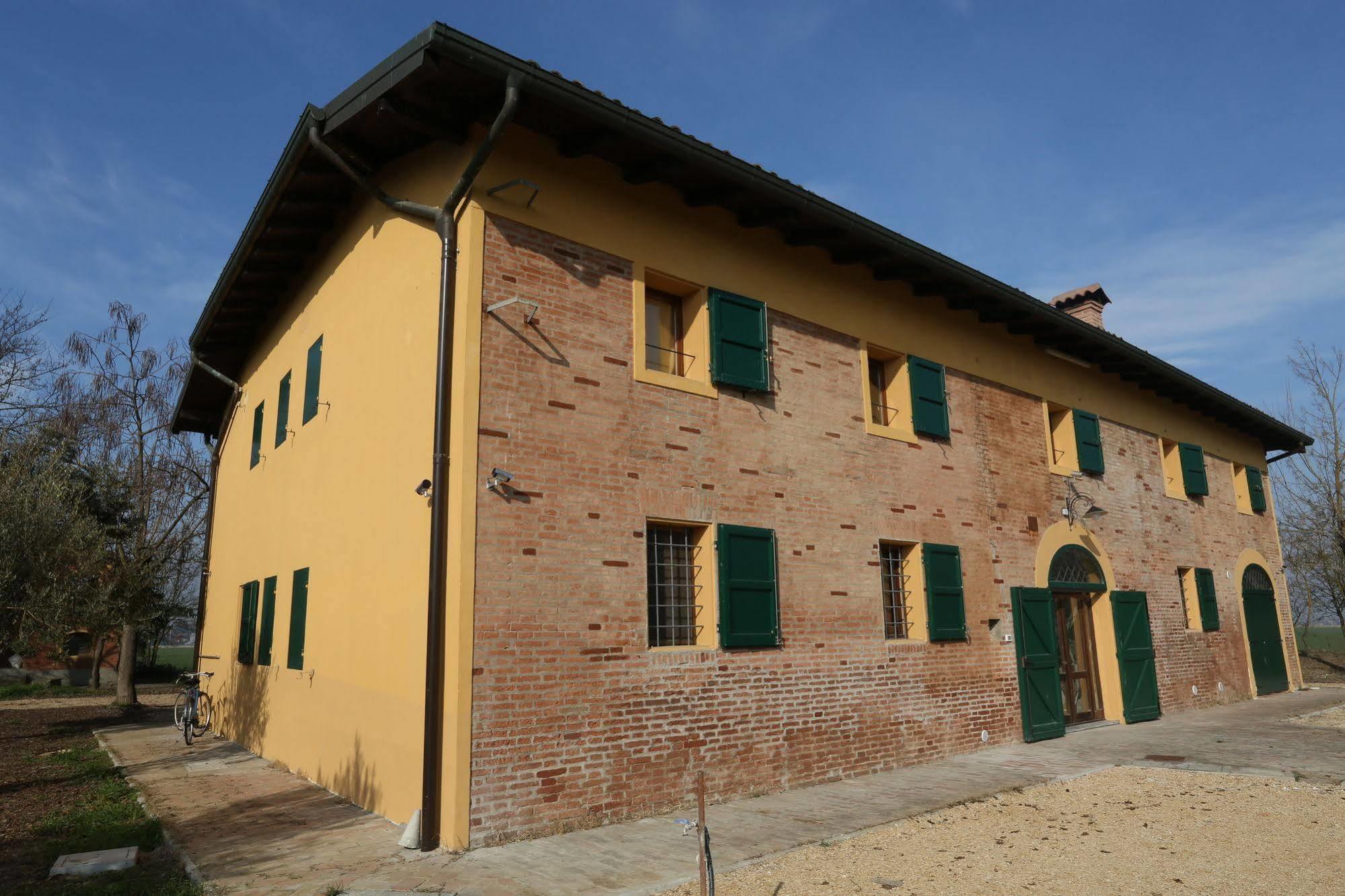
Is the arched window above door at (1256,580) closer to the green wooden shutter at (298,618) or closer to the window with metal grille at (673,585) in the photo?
the window with metal grille at (673,585)

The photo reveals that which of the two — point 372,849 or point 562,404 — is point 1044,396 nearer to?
point 562,404

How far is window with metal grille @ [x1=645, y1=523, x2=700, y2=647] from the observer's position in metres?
7.42

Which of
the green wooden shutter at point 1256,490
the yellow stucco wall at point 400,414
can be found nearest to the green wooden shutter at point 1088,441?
the yellow stucco wall at point 400,414

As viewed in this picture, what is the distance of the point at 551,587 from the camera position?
258 inches

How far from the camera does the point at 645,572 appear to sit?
23.5 feet

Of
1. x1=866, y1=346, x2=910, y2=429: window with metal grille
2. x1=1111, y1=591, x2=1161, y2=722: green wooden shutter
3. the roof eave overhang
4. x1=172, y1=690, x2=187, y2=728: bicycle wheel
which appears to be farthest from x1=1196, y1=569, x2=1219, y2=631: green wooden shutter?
x1=172, y1=690, x2=187, y2=728: bicycle wheel

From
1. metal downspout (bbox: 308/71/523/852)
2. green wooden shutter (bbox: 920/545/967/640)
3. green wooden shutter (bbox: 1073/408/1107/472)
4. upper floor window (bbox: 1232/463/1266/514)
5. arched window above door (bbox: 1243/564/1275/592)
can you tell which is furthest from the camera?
upper floor window (bbox: 1232/463/1266/514)

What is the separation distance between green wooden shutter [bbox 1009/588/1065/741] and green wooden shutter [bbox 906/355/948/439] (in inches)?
98.8

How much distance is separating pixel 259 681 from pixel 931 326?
9979mm

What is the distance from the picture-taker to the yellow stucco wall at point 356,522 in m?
6.70

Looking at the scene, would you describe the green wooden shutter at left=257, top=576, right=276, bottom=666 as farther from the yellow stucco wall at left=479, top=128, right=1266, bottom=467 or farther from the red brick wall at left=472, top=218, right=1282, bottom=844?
the yellow stucco wall at left=479, top=128, right=1266, bottom=467

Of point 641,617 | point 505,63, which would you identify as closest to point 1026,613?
point 641,617

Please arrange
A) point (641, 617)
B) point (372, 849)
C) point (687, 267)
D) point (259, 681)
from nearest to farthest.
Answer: point (372, 849) → point (641, 617) → point (687, 267) → point (259, 681)

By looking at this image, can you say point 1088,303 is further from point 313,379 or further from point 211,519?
point 211,519
